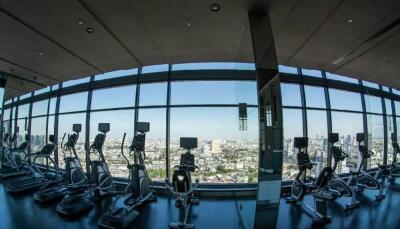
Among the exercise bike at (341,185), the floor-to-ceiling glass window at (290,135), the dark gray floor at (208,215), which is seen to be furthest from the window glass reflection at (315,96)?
the dark gray floor at (208,215)

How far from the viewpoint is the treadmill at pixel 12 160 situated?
635 cm

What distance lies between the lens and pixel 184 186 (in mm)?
3566

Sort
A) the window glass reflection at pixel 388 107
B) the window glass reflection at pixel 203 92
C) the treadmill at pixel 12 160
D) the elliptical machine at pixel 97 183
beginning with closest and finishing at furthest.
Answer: the elliptical machine at pixel 97 183, the window glass reflection at pixel 203 92, the treadmill at pixel 12 160, the window glass reflection at pixel 388 107

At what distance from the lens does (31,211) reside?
377 cm

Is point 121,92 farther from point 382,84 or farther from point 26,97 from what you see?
point 382,84

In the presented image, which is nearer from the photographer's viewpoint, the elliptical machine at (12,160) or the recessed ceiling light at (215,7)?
the recessed ceiling light at (215,7)

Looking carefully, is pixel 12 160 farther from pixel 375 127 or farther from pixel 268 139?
pixel 375 127

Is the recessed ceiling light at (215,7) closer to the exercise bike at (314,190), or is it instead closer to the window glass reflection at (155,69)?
the window glass reflection at (155,69)

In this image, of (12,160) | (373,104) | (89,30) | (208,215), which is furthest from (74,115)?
(373,104)

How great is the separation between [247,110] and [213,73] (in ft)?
6.36

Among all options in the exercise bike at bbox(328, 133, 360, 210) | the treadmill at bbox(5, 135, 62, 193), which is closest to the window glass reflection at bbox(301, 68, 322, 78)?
the exercise bike at bbox(328, 133, 360, 210)

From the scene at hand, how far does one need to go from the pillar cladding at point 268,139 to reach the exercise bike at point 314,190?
4.90 feet

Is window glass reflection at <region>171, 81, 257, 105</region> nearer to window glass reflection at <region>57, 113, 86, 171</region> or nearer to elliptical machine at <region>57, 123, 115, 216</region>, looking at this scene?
elliptical machine at <region>57, 123, 115, 216</region>

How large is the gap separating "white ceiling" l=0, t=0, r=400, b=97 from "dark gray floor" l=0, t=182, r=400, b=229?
9.49 feet
